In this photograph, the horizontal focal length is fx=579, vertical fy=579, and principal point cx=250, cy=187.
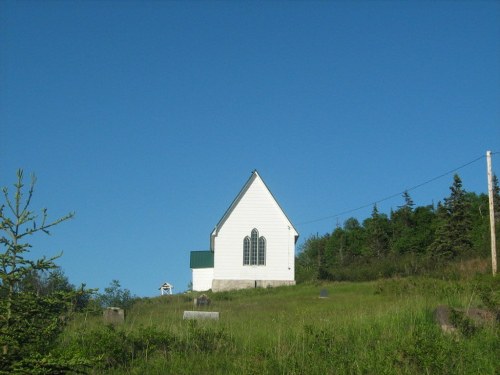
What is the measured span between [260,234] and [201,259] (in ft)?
45.1

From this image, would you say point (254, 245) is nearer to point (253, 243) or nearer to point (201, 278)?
point (253, 243)

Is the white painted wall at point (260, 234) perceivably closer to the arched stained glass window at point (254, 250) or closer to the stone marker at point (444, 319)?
the arched stained glass window at point (254, 250)

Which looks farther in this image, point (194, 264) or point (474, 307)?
point (194, 264)

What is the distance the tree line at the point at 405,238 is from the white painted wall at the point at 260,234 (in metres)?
2.45

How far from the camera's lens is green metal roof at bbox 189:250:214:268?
55.7 m

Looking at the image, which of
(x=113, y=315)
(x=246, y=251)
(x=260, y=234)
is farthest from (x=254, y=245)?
(x=113, y=315)

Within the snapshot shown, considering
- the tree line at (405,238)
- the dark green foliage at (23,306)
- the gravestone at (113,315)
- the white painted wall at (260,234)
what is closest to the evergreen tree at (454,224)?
the tree line at (405,238)

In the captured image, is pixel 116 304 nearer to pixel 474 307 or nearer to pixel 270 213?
pixel 474 307

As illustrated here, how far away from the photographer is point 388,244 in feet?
192

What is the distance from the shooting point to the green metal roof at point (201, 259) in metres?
55.7

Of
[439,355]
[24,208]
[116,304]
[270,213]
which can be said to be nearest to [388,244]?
[270,213]

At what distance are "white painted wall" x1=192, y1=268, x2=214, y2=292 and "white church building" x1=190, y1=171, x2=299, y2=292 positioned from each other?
10.8m

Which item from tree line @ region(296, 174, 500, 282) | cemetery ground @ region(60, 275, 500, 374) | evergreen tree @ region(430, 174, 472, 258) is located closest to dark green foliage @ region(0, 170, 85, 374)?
cemetery ground @ region(60, 275, 500, 374)

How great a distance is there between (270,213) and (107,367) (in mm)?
35862
